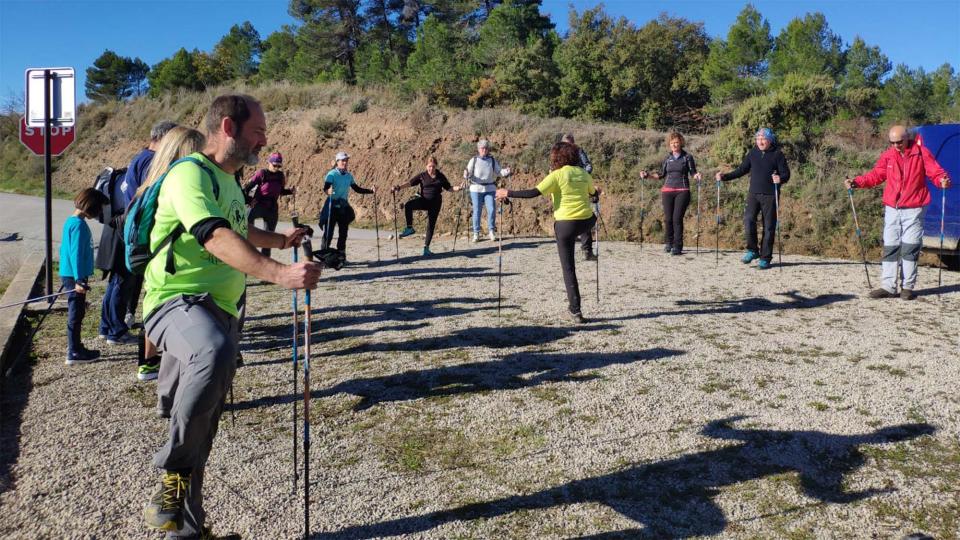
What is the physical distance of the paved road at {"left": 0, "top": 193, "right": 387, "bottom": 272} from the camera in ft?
44.4

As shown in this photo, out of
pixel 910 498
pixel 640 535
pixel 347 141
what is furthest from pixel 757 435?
pixel 347 141

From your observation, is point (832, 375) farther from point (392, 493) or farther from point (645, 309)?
point (392, 493)

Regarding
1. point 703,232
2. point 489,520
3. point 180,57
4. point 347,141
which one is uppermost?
point 180,57

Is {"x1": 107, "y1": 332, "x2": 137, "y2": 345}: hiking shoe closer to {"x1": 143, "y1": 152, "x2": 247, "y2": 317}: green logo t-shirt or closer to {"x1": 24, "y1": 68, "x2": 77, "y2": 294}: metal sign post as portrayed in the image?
{"x1": 24, "y1": 68, "x2": 77, "y2": 294}: metal sign post

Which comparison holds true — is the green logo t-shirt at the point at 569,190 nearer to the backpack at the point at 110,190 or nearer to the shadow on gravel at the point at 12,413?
the backpack at the point at 110,190

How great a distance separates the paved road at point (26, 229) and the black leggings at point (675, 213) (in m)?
7.05

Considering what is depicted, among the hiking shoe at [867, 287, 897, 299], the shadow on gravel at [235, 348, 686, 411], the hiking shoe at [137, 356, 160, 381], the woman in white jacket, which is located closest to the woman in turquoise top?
the woman in white jacket

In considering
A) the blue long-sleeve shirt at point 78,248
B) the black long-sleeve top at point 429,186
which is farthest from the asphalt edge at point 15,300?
the black long-sleeve top at point 429,186

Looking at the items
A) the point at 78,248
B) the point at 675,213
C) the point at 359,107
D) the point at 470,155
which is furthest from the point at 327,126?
the point at 78,248

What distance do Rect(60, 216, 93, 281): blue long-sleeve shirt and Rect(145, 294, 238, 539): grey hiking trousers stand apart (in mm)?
3653

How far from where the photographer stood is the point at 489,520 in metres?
3.65

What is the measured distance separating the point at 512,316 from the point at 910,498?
487 cm

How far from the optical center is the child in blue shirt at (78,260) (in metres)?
6.28

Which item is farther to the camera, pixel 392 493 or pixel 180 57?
pixel 180 57
